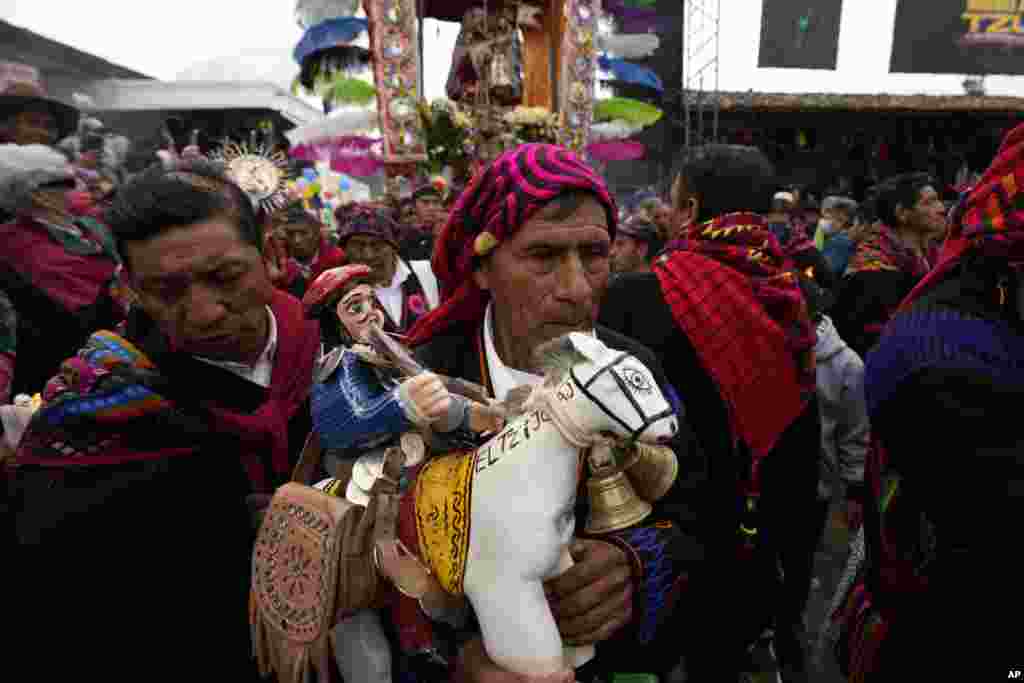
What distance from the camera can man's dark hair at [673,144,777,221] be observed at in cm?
244

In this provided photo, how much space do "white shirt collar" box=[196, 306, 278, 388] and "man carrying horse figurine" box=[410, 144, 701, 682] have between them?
1.22 feet

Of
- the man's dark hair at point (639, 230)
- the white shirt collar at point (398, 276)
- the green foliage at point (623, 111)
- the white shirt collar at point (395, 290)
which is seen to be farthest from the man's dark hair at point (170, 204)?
the green foliage at point (623, 111)

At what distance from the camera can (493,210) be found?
4.54 feet

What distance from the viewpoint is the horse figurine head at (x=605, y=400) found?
0.91 m

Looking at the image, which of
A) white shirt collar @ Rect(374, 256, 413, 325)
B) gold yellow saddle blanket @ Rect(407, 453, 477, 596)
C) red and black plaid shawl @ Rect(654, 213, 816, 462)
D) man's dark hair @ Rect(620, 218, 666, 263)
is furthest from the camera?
man's dark hair @ Rect(620, 218, 666, 263)

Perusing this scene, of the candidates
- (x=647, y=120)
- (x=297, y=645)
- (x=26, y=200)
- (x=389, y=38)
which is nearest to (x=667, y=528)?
(x=297, y=645)

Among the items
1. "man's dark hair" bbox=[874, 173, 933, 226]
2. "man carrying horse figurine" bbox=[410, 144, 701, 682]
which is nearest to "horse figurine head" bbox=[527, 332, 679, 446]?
"man carrying horse figurine" bbox=[410, 144, 701, 682]

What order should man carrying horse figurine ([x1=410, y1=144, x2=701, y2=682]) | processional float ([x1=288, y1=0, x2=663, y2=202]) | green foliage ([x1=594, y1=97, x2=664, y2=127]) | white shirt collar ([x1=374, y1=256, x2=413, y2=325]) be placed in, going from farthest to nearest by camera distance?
green foliage ([x1=594, y1=97, x2=664, y2=127]), processional float ([x1=288, y1=0, x2=663, y2=202]), white shirt collar ([x1=374, y1=256, x2=413, y2=325]), man carrying horse figurine ([x1=410, y1=144, x2=701, y2=682])

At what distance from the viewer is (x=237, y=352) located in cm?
146

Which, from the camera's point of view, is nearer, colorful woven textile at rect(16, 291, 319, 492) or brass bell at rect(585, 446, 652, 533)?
brass bell at rect(585, 446, 652, 533)

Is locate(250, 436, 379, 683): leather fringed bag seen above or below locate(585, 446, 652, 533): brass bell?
below

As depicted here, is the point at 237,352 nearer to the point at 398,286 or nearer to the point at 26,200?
the point at 26,200

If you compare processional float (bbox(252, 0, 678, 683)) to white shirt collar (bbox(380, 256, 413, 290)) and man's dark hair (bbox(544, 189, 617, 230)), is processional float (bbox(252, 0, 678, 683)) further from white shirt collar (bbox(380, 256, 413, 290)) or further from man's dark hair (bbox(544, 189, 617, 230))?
white shirt collar (bbox(380, 256, 413, 290))

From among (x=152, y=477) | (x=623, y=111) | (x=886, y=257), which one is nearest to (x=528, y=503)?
(x=152, y=477)
